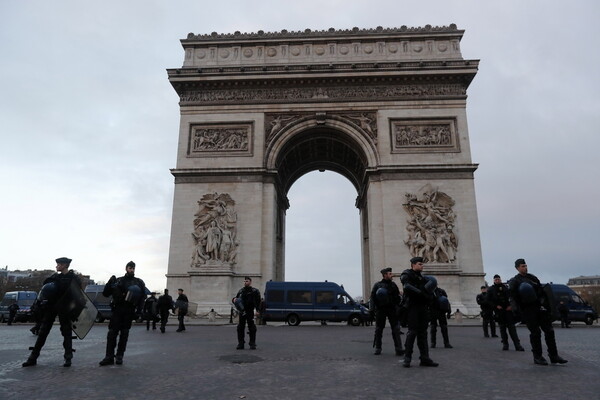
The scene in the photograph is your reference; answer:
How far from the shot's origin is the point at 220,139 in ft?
82.7

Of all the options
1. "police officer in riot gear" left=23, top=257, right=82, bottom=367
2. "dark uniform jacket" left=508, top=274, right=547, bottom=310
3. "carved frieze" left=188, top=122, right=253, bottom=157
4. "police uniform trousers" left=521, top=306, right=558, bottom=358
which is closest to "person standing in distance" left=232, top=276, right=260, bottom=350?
"police officer in riot gear" left=23, top=257, right=82, bottom=367

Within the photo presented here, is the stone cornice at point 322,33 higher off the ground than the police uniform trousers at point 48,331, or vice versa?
the stone cornice at point 322,33

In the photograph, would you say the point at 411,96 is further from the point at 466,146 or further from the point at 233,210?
the point at 233,210

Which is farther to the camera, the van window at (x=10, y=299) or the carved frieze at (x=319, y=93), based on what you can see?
the van window at (x=10, y=299)

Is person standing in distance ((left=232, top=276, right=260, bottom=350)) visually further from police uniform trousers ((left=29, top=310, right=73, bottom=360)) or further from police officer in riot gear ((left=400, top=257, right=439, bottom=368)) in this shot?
police officer in riot gear ((left=400, top=257, right=439, bottom=368))

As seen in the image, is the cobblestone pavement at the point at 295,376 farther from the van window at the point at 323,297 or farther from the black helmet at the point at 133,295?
the van window at the point at 323,297

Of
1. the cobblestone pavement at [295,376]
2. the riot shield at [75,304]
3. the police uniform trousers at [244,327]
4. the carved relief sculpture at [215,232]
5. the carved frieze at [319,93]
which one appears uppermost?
the carved frieze at [319,93]

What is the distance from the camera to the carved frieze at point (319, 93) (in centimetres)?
2500

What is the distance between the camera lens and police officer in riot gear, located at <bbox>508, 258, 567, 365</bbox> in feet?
22.0

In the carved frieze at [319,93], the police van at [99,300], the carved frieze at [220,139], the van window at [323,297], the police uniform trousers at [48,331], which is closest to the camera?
the police uniform trousers at [48,331]

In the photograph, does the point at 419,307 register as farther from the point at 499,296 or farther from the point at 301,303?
the point at 301,303

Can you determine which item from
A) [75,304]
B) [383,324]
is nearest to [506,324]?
[383,324]

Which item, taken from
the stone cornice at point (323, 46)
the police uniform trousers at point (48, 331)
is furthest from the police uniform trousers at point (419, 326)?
the stone cornice at point (323, 46)

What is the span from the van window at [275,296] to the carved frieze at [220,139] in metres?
8.37
